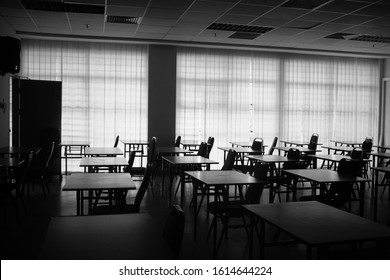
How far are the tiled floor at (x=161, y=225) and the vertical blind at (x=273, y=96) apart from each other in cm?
397

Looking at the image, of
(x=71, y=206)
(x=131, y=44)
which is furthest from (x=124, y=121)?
(x=71, y=206)

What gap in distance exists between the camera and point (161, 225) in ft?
16.6

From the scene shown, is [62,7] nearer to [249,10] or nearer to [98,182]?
[249,10]

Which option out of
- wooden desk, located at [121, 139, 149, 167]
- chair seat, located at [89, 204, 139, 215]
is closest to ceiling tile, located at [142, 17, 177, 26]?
wooden desk, located at [121, 139, 149, 167]

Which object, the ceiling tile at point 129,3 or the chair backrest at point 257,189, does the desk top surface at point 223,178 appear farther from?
the ceiling tile at point 129,3

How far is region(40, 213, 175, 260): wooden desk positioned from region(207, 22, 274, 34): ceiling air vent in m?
6.09

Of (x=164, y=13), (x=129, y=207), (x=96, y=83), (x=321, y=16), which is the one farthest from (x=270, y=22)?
(x=129, y=207)

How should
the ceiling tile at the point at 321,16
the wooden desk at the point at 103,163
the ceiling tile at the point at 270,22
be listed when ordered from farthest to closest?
1. the ceiling tile at the point at 270,22
2. the ceiling tile at the point at 321,16
3. the wooden desk at the point at 103,163

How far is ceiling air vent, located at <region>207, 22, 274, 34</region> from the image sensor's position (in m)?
8.18

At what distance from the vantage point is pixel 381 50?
10414mm

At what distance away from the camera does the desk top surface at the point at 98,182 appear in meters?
3.65

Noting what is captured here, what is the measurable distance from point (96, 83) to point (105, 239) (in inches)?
314

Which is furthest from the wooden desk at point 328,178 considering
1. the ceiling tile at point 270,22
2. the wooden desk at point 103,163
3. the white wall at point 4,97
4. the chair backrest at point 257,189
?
the white wall at point 4,97
